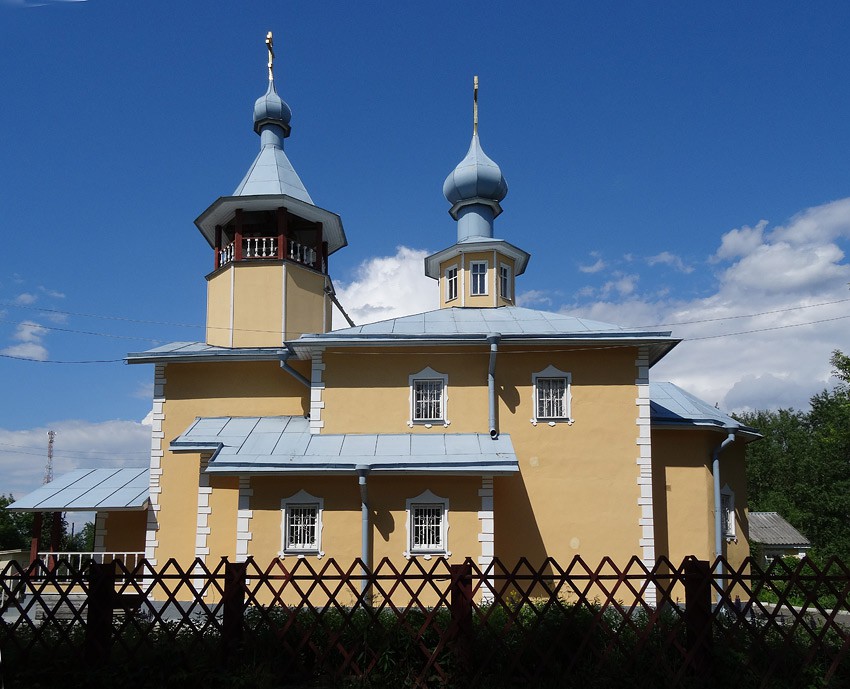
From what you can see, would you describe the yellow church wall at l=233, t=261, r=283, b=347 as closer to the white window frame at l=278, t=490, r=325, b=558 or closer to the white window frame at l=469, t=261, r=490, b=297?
the white window frame at l=278, t=490, r=325, b=558

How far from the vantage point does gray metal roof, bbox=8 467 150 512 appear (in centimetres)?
1442

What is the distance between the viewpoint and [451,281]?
17.8 m

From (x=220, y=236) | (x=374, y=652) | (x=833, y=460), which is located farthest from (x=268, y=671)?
(x=833, y=460)

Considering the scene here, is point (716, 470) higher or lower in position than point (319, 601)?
higher

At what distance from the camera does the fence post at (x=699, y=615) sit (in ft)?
22.1

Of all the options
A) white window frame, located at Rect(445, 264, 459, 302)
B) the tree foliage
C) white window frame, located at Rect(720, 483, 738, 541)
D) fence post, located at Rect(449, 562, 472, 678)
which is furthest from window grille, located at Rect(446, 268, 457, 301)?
the tree foliage

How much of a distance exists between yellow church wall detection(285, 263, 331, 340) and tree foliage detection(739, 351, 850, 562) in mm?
21745

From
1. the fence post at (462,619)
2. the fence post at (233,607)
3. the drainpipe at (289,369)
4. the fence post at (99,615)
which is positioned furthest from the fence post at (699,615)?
the drainpipe at (289,369)

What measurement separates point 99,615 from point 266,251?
394 inches

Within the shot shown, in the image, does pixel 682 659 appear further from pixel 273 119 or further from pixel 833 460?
pixel 833 460

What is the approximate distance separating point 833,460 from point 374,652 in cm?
3506

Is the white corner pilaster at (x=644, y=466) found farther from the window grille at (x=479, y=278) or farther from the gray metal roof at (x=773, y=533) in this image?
the gray metal roof at (x=773, y=533)

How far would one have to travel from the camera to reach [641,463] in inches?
533

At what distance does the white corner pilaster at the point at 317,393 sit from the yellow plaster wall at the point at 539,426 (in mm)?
92
